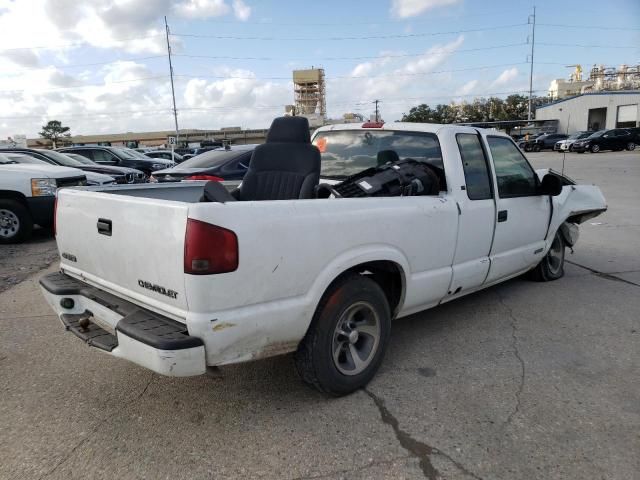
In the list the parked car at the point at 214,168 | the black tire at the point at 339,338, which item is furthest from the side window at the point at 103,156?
the black tire at the point at 339,338

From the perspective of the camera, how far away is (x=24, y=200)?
8.00 metres

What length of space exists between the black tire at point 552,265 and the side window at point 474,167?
1.89 meters

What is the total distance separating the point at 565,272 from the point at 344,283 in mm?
4418

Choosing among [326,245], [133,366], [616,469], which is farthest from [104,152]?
[616,469]

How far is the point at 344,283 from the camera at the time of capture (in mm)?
2984

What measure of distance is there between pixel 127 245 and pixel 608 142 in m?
42.2

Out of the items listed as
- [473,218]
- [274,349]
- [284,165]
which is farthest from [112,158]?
[274,349]

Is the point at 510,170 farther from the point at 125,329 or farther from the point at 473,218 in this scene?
the point at 125,329

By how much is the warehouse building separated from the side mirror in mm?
59181

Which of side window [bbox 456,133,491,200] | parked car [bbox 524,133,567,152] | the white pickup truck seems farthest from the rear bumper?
parked car [bbox 524,133,567,152]

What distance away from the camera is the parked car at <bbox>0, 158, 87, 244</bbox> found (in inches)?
310

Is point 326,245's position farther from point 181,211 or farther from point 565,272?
point 565,272

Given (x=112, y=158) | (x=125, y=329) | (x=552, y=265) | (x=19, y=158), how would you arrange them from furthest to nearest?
(x=112, y=158) < (x=19, y=158) < (x=552, y=265) < (x=125, y=329)

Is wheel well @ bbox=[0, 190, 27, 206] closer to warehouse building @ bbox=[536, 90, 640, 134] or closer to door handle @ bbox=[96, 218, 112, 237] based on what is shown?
door handle @ bbox=[96, 218, 112, 237]
